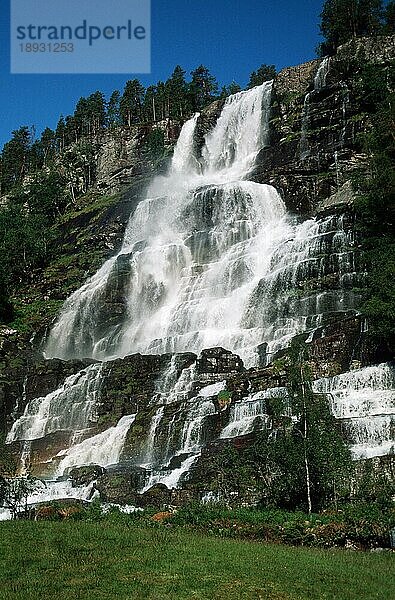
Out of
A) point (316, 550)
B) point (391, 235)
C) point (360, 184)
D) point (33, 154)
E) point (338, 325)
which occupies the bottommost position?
point (316, 550)

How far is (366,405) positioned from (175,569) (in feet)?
53.8

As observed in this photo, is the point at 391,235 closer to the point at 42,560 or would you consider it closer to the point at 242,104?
the point at 42,560

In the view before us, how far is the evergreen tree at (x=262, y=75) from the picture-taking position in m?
94.0

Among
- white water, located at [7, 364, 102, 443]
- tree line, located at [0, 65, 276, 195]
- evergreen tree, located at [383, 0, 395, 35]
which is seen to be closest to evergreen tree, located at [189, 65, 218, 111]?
tree line, located at [0, 65, 276, 195]

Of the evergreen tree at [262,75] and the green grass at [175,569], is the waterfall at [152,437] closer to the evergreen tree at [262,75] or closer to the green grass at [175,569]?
the green grass at [175,569]

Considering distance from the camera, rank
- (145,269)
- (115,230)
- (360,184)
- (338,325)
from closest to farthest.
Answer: (338,325), (360,184), (145,269), (115,230)

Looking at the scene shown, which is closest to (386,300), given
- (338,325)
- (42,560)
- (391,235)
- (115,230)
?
(338,325)

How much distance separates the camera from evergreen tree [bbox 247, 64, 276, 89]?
308 ft

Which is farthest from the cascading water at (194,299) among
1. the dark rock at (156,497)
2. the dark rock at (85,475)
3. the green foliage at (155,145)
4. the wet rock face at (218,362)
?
the green foliage at (155,145)

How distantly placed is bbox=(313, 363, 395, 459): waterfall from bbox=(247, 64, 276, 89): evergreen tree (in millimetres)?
73723

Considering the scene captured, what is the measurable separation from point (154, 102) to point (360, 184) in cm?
5277

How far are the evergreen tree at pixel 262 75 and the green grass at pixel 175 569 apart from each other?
87542mm

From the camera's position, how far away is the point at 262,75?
3767 inches

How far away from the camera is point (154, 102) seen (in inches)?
3691
